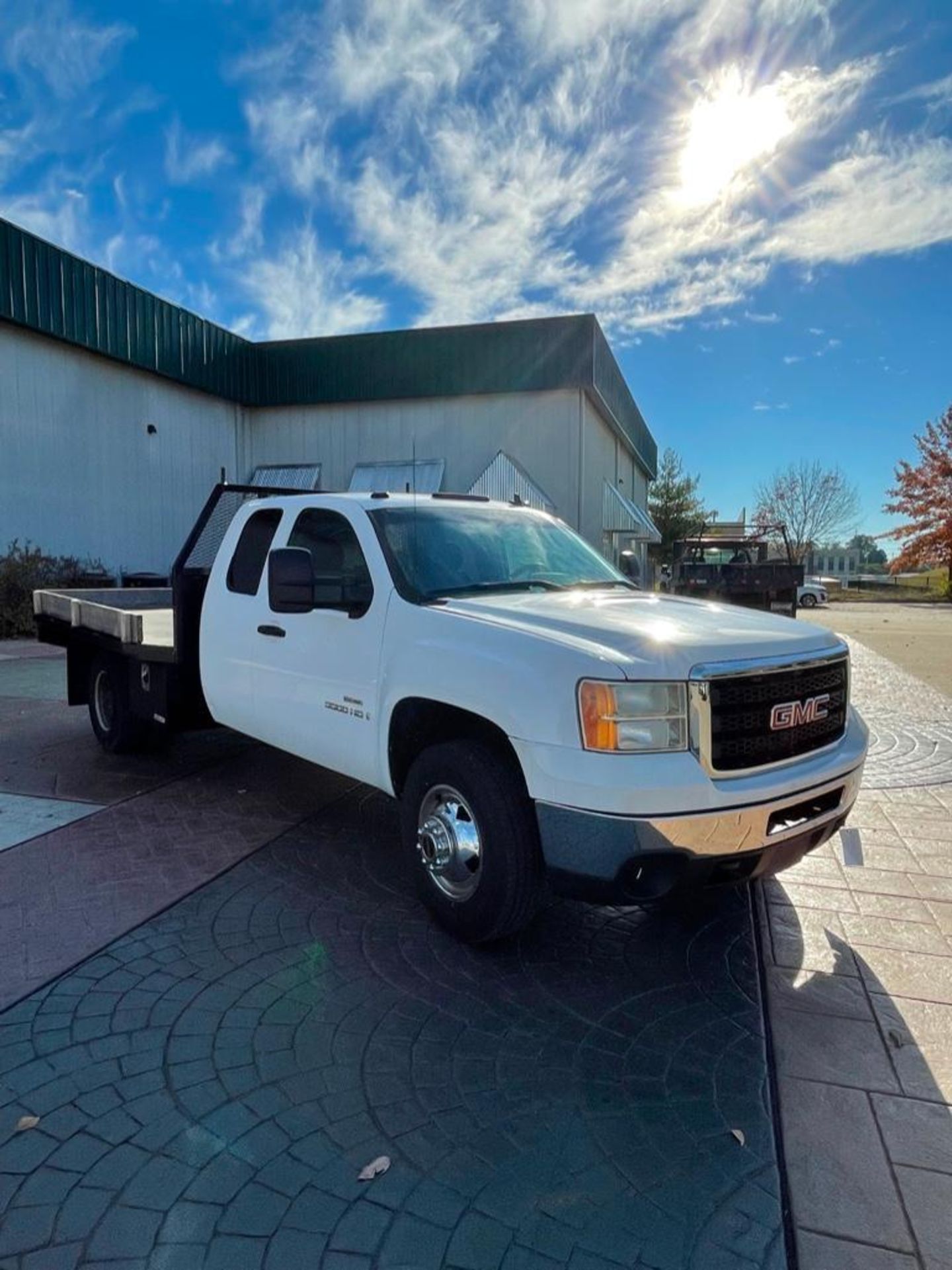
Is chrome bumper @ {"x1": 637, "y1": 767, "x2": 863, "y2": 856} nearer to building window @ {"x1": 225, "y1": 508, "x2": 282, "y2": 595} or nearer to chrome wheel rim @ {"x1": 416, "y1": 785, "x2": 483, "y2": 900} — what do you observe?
chrome wheel rim @ {"x1": 416, "y1": 785, "x2": 483, "y2": 900}

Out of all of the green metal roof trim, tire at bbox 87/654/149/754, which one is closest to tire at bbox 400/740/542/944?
tire at bbox 87/654/149/754

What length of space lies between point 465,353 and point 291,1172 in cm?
2258

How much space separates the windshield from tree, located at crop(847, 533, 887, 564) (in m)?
110

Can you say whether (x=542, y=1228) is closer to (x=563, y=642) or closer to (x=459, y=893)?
(x=459, y=893)

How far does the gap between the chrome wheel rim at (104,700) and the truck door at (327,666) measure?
92.6 inches

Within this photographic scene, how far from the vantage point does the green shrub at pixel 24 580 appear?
49.4 feet

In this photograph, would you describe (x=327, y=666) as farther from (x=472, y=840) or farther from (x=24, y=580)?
(x=24, y=580)

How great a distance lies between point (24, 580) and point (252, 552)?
13.0m

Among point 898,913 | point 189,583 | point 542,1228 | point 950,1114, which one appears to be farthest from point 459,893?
point 189,583

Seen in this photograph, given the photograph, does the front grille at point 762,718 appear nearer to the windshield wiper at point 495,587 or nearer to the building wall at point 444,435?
the windshield wiper at point 495,587

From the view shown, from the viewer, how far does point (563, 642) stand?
9.60 ft

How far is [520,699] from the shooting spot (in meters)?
2.97

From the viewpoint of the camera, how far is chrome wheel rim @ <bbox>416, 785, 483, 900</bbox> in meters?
3.29

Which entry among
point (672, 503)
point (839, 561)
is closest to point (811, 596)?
point (672, 503)
